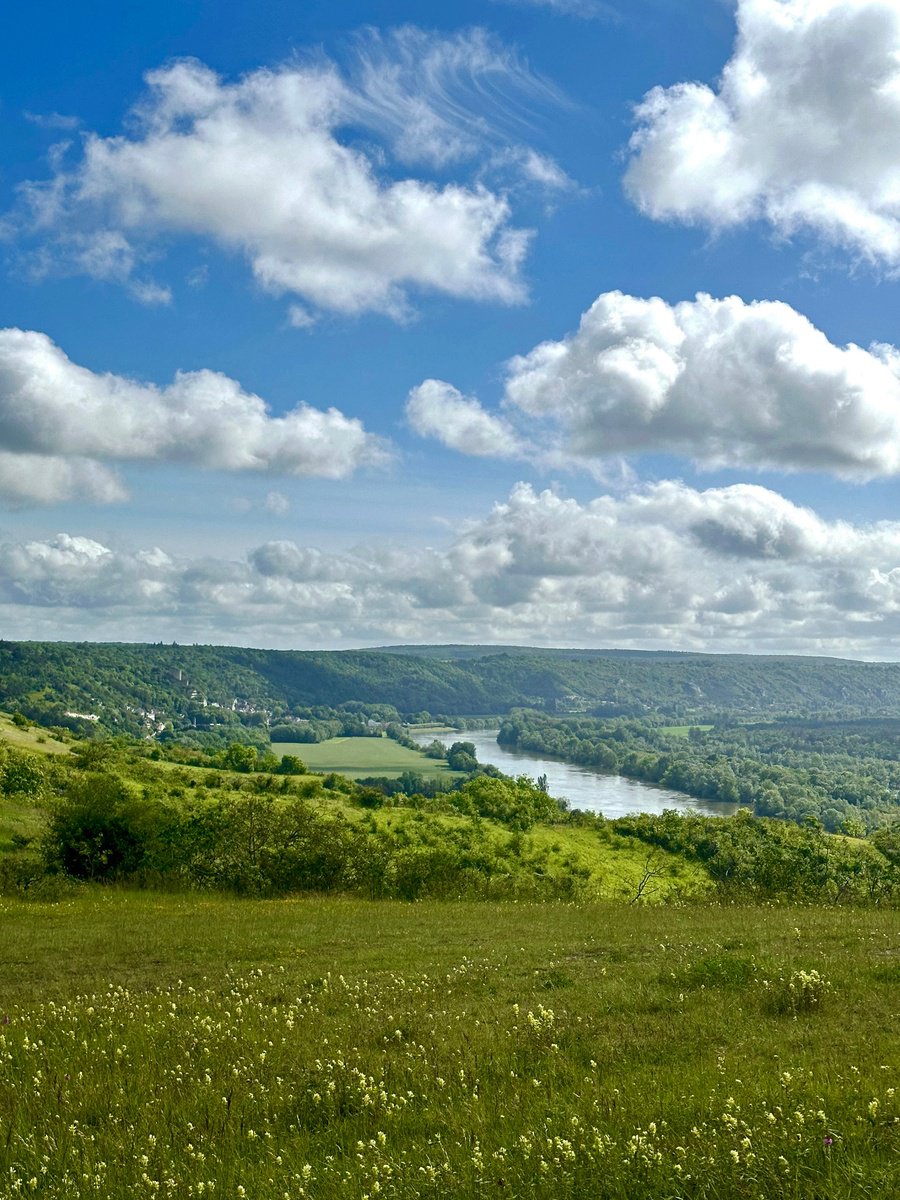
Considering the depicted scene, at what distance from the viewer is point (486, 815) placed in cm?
8075

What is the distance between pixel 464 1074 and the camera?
9.57m

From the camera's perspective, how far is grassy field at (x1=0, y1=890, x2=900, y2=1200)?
6863mm

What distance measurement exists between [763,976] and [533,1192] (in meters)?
9.12

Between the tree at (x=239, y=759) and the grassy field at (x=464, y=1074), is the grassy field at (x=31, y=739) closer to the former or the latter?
the tree at (x=239, y=759)

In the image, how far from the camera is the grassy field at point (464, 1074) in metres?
6.86

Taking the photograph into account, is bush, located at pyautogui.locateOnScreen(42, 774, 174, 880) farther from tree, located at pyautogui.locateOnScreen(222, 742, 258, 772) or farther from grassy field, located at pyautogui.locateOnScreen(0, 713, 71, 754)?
tree, located at pyautogui.locateOnScreen(222, 742, 258, 772)

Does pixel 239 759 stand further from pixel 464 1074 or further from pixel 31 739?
pixel 464 1074

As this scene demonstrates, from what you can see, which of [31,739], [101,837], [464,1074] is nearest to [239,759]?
[31,739]

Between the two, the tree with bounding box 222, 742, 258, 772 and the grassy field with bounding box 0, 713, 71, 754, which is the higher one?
the grassy field with bounding box 0, 713, 71, 754

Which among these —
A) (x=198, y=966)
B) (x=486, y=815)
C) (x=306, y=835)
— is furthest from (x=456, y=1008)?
(x=486, y=815)

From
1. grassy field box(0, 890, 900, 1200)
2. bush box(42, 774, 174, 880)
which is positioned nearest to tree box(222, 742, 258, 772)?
bush box(42, 774, 174, 880)

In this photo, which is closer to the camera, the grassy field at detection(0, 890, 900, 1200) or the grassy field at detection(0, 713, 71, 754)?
the grassy field at detection(0, 890, 900, 1200)

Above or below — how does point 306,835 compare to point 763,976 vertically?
below

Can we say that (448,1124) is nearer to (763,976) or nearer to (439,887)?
(763,976)
